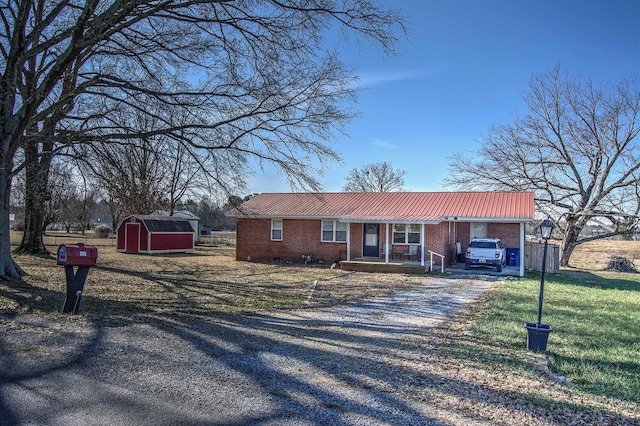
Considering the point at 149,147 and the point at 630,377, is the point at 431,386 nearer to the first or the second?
the point at 630,377

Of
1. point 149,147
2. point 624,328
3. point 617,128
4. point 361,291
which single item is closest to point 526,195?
point 617,128

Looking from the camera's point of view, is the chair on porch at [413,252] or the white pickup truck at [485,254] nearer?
the white pickup truck at [485,254]

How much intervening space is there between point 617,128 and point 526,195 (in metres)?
9.33

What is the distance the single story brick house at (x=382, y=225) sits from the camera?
20.0 m

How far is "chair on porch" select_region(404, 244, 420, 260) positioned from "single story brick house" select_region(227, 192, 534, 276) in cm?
5

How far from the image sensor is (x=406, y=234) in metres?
21.2


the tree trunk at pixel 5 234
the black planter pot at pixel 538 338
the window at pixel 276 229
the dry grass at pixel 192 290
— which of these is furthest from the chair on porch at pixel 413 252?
the tree trunk at pixel 5 234

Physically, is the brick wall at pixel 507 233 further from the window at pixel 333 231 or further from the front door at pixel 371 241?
the window at pixel 333 231

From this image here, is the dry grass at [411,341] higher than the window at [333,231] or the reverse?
the reverse

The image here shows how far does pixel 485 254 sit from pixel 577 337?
38.7 ft

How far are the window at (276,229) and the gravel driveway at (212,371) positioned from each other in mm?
15183

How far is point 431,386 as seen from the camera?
15.9ft

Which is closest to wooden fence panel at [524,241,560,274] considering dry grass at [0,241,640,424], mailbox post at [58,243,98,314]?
dry grass at [0,241,640,424]

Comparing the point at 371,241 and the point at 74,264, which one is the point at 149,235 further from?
the point at 74,264
